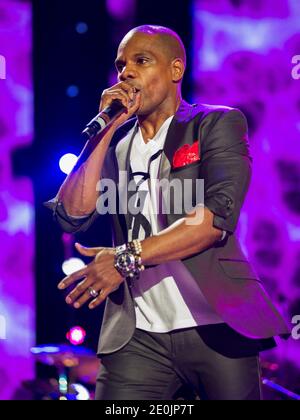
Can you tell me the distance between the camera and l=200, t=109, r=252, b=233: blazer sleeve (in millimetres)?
2543

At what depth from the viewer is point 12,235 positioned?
543 centimetres

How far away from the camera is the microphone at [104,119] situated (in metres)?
2.64

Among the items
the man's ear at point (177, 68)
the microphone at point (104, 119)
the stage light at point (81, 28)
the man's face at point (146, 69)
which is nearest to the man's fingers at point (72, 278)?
the microphone at point (104, 119)

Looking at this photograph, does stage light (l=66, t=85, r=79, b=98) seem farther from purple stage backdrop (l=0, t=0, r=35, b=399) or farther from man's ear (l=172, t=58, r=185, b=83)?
man's ear (l=172, t=58, r=185, b=83)

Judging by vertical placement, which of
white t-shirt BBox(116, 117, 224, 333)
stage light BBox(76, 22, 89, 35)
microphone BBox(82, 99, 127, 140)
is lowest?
white t-shirt BBox(116, 117, 224, 333)

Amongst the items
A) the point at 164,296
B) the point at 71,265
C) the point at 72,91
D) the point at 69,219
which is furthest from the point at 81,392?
the point at 72,91

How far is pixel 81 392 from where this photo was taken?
3.98 metres

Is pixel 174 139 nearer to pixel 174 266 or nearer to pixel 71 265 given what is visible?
pixel 174 266

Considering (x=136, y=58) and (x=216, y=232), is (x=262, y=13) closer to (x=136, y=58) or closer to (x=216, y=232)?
(x=136, y=58)

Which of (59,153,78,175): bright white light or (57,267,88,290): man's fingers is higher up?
(59,153,78,175): bright white light

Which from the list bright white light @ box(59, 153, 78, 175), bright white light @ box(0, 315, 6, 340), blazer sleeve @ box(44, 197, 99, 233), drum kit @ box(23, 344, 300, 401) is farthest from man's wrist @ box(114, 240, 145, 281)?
bright white light @ box(0, 315, 6, 340)

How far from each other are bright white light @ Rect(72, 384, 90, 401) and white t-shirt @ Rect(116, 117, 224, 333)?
1382 millimetres
